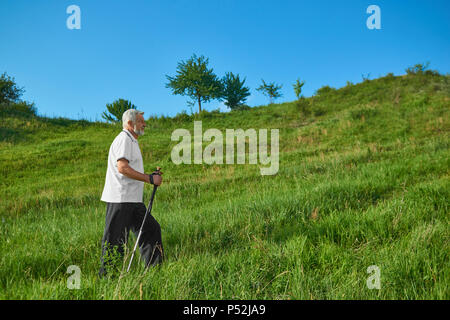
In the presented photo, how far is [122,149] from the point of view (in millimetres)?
3689

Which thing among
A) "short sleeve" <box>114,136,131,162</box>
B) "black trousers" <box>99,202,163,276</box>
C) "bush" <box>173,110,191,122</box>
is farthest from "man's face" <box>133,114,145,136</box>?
"bush" <box>173,110,191,122</box>

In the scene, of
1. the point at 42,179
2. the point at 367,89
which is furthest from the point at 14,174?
the point at 367,89

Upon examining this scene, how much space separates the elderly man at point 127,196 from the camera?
3.72 metres

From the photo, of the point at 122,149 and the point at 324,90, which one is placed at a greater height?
the point at 324,90

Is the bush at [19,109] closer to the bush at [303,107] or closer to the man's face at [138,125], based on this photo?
the bush at [303,107]

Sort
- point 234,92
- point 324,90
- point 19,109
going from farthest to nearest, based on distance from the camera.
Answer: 1. point 234,92
2. point 324,90
3. point 19,109

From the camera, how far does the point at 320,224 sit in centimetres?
464

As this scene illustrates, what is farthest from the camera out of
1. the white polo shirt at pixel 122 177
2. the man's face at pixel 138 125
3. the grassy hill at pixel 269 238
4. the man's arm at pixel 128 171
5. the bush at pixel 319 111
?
the bush at pixel 319 111

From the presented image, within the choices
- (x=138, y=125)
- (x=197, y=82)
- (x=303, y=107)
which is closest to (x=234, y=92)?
(x=197, y=82)

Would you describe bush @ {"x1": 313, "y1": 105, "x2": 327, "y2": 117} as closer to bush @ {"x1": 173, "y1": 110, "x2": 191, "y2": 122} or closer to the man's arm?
bush @ {"x1": 173, "y1": 110, "x2": 191, "y2": 122}

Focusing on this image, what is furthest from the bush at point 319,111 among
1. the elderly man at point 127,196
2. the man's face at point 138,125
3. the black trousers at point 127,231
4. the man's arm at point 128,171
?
the man's arm at point 128,171

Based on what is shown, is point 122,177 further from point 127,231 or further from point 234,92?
point 234,92

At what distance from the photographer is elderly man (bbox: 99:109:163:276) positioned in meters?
3.72

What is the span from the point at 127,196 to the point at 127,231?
54 centimetres
